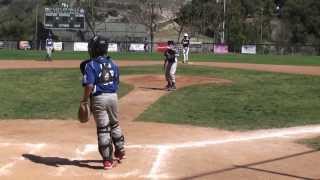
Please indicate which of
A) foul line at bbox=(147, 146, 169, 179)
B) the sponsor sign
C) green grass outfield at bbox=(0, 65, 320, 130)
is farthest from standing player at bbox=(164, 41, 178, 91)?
the sponsor sign

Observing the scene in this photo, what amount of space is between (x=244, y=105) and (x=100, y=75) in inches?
359

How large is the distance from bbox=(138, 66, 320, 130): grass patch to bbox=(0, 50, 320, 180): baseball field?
0.08 feet

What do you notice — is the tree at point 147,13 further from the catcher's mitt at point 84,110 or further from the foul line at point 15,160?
the catcher's mitt at point 84,110

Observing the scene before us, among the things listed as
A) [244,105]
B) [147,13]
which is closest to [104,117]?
[244,105]

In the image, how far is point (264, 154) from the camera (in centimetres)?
1008

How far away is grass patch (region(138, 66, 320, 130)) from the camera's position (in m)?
14.4

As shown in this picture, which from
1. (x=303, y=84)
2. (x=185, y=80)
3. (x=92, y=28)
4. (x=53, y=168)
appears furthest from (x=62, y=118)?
(x=92, y=28)

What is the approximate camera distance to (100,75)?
8.81 meters

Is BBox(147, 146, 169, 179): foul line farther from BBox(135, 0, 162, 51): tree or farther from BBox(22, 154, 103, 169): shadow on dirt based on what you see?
BBox(135, 0, 162, 51): tree

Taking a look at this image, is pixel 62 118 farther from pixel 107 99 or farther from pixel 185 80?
pixel 185 80

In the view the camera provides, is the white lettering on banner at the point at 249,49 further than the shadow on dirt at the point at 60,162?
Yes

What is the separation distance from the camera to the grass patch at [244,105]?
14.4 m

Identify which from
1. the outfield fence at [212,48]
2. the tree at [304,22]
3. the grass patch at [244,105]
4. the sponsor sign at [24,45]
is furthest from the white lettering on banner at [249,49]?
the grass patch at [244,105]

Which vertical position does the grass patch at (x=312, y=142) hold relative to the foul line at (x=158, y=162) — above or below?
below
